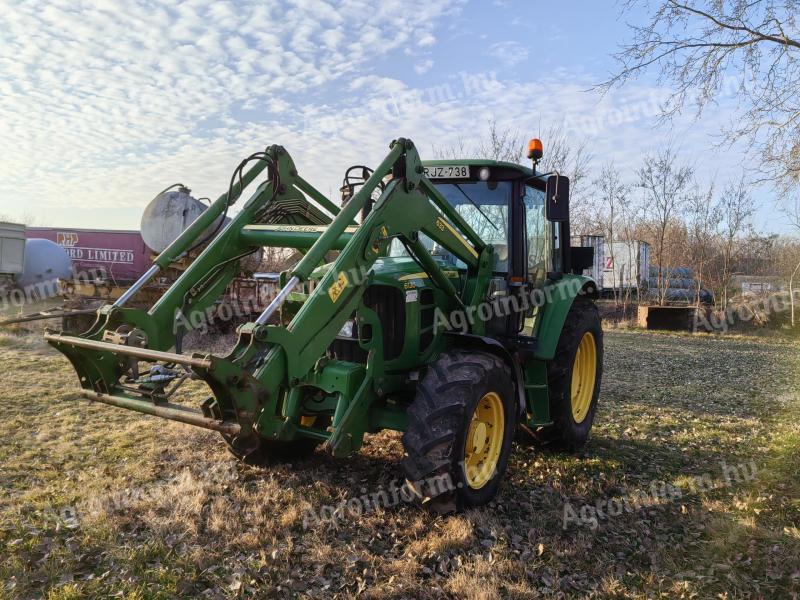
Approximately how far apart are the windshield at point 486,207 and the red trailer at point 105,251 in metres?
12.6

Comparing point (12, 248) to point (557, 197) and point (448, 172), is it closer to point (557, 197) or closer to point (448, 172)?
point (448, 172)

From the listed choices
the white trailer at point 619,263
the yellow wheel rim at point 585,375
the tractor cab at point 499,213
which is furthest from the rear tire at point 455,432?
the white trailer at point 619,263

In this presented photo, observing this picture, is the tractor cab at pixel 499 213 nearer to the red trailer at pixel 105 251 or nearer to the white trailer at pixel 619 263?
the red trailer at pixel 105 251

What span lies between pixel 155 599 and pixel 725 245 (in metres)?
20.0

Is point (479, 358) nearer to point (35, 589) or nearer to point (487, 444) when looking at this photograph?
point (487, 444)

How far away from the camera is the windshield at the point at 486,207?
192 inches

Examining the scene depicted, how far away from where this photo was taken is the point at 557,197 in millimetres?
4430

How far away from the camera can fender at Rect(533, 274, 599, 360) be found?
4898mm

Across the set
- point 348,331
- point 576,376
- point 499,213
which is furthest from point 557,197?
point 576,376

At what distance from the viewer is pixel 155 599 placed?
2.92 meters

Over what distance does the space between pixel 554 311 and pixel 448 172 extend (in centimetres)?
154

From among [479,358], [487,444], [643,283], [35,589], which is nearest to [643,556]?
[487,444]

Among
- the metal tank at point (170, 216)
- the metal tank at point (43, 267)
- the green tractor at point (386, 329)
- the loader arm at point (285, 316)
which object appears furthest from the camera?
the metal tank at point (43, 267)

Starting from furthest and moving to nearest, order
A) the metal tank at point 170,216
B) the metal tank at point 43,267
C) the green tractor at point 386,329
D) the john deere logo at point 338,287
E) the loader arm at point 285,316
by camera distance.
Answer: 1. the metal tank at point 43,267
2. the metal tank at point 170,216
3. the john deere logo at point 338,287
4. the green tractor at point 386,329
5. the loader arm at point 285,316
